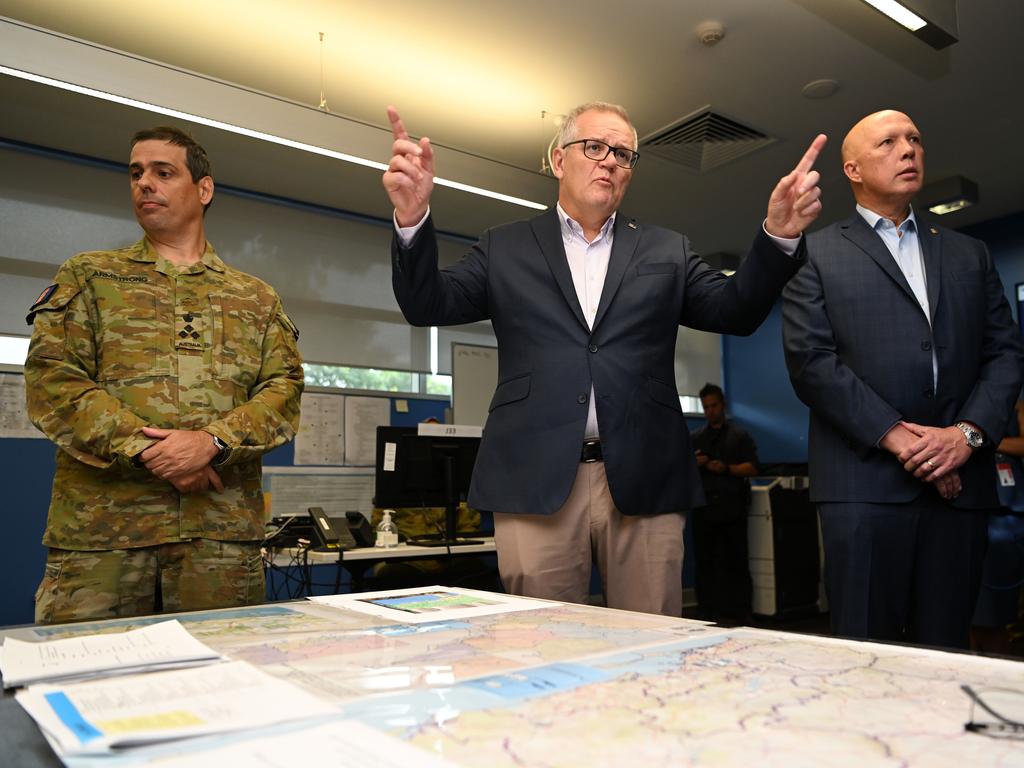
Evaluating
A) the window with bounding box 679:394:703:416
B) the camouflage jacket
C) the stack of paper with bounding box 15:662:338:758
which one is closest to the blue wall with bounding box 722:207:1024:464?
the window with bounding box 679:394:703:416

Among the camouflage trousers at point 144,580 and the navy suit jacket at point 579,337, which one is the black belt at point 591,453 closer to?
the navy suit jacket at point 579,337

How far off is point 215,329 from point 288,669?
48.8 inches

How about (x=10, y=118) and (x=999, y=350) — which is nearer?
(x=999, y=350)

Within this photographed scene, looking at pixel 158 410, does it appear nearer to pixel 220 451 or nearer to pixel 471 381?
pixel 220 451

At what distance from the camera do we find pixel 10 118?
425 centimetres

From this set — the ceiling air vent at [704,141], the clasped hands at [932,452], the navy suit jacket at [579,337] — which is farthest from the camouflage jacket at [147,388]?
the ceiling air vent at [704,141]

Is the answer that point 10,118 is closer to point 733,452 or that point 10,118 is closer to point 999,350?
point 999,350

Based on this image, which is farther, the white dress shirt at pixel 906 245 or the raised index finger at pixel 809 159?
the white dress shirt at pixel 906 245

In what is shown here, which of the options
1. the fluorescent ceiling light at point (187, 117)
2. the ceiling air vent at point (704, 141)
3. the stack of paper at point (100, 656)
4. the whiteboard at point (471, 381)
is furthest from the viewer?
the whiteboard at point (471, 381)

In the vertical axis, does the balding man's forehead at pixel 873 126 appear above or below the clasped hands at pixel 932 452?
above

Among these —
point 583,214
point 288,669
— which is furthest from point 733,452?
point 288,669

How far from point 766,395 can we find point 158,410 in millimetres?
6628

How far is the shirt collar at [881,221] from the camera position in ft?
6.62

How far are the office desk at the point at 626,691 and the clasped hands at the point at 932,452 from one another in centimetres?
99
